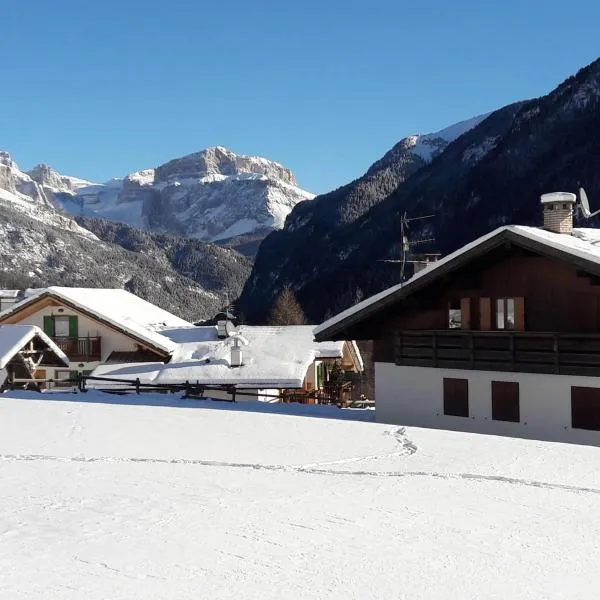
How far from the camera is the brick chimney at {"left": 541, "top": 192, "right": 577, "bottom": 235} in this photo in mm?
20875

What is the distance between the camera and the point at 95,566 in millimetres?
7676

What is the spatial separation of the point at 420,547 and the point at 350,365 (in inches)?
1060

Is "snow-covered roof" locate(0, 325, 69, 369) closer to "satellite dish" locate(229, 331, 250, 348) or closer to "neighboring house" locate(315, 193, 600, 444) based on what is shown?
"satellite dish" locate(229, 331, 250, 348)

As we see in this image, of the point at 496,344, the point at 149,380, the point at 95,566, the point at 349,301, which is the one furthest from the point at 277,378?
the point at 349,301

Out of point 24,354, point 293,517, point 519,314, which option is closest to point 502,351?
point 519,314

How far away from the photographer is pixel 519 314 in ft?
66.1

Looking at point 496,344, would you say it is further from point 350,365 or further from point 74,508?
point 350,365

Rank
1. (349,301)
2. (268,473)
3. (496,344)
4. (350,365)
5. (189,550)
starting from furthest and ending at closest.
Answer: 1. (349,301)
2. (350,365)
3. (496,344)
4. (268,473)
5. (189,550)

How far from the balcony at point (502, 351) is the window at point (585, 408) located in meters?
0.52

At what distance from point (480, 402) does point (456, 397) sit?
0.76 m

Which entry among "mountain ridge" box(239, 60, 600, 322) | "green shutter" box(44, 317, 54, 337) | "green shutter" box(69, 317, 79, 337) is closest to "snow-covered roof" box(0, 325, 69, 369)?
"green shutter" box(69, 317, 79, 337)

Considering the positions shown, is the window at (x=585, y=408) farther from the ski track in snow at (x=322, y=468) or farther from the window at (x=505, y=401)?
the ski track in snow at (x=322, y=468)

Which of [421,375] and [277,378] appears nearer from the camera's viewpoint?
[421,375]

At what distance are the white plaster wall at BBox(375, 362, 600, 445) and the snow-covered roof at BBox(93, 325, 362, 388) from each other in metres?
6.53
